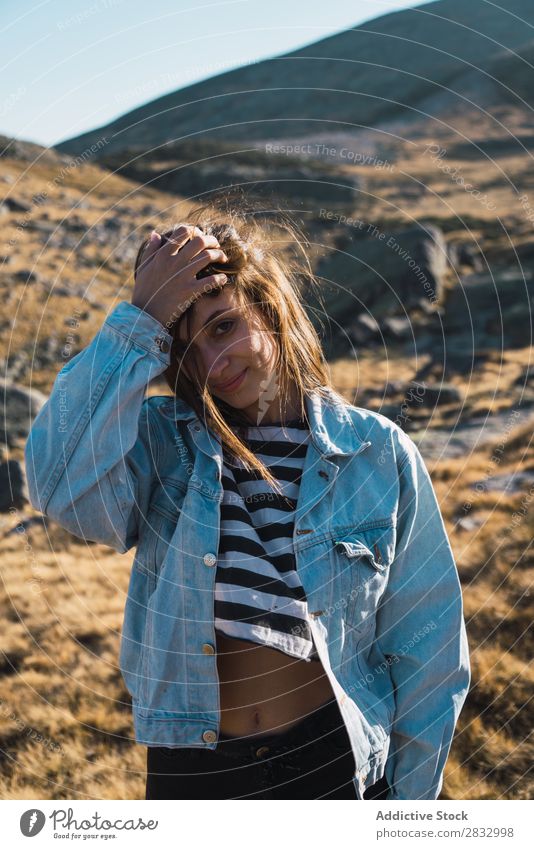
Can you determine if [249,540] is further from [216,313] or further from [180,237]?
[180,237]

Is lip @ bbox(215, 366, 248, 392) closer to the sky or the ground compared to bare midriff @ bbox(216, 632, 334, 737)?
closer to the sky

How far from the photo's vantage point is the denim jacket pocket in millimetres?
2355

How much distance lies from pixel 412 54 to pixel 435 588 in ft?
430

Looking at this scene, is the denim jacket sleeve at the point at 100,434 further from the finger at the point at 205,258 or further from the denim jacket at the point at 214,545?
the finger at the point at 205,258

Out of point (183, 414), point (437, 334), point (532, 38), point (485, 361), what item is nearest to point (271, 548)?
point (183, 414)

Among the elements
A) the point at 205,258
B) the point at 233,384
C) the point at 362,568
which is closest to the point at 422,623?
the point at 362,568

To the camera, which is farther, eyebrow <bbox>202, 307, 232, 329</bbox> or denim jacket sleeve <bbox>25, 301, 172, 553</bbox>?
eyebrow <bbox>202, 307, 232, 329</bbox>

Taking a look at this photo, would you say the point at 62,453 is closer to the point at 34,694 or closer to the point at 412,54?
the point at 34,694

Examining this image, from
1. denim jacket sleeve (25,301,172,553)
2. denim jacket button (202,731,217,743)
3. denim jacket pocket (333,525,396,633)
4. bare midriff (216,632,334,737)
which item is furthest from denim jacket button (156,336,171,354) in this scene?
denim jacket button (202,731,217,743)

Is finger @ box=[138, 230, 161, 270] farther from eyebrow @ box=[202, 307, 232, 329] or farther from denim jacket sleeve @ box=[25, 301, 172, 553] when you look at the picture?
eyebrow @ box=[202, 307, 232, 329]

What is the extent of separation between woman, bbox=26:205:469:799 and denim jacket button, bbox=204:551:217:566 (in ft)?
0.04

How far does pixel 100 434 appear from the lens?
7.04ft

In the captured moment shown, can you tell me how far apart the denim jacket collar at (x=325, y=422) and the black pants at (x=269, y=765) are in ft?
2.52

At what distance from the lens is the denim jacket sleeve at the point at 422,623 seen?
2449 mm
